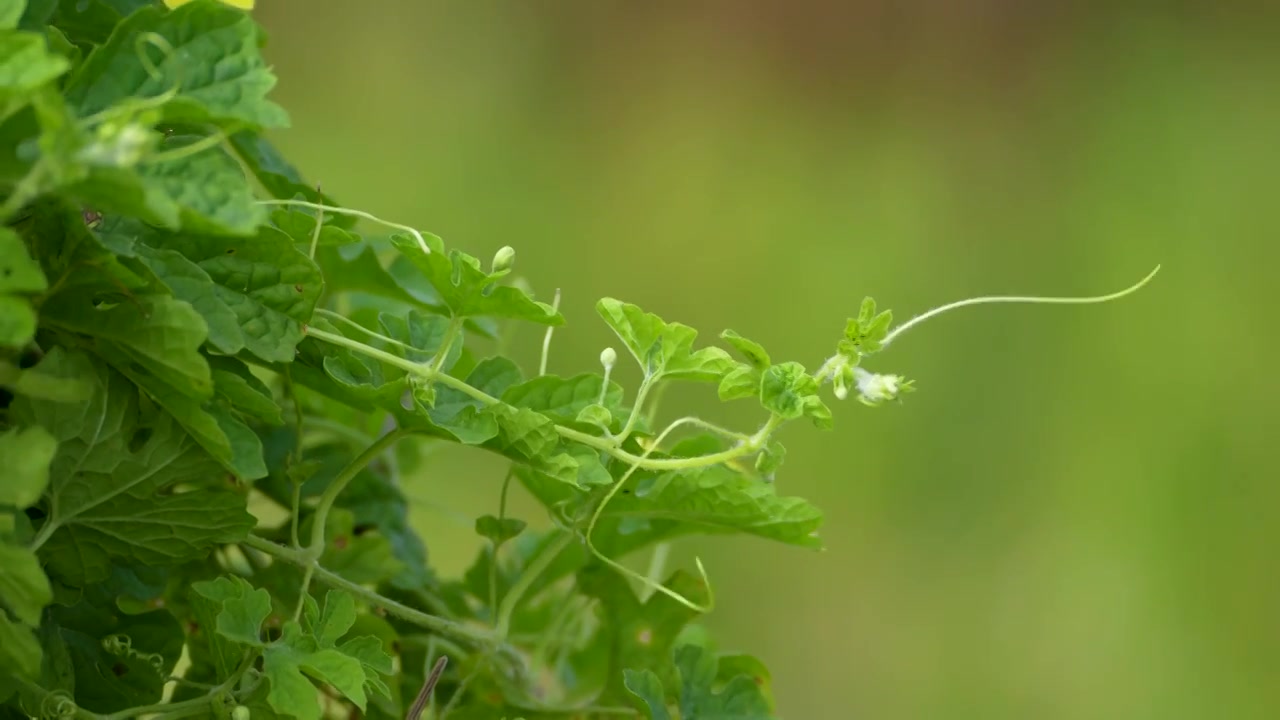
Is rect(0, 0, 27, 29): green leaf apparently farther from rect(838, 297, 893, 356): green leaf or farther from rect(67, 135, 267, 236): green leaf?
rect(838, 297, 893, 356): green leaf

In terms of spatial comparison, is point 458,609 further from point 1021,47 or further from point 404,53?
point 1021,47

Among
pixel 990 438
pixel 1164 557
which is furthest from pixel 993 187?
pixel 1164 557

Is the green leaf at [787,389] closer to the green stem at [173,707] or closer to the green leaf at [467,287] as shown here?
the green leaf at [467,287]

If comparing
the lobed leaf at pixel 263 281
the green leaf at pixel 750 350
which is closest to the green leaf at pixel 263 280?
the lobed leaf at pixel 263 281

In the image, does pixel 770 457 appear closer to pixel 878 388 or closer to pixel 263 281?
pixel 878 388

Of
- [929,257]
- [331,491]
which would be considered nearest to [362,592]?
A: [331,491]

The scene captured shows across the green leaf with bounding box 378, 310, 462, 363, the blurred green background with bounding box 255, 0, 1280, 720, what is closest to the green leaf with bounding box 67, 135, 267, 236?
the green leaf with bounding box 378, 310, 462, 363
